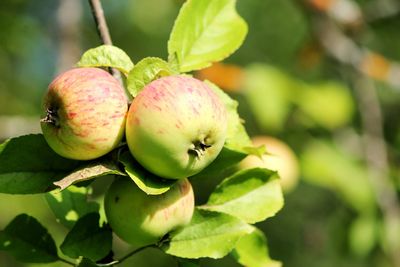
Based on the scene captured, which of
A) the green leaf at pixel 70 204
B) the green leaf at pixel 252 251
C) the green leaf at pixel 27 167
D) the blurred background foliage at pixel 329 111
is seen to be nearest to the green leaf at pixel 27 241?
the green leaf at pixel 70 204

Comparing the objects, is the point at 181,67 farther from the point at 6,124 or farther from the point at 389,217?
the point at 389,217

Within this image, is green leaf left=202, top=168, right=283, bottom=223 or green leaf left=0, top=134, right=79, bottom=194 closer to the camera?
green leaf left=0, top=134, right=79, bottom=194

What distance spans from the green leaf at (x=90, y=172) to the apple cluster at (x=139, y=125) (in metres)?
0.02

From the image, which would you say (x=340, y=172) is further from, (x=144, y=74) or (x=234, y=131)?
(x=144, y=74)

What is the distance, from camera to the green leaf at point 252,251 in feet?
4.78

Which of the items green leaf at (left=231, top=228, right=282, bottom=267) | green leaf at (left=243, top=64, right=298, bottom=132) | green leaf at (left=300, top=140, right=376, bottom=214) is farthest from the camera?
green leaf at (left=243, top=64, right=298, bottom=132)

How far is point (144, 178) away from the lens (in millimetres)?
1155

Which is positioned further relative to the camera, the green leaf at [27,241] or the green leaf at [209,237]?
the green leaf at [27,241]

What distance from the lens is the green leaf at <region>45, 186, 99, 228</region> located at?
4.64 feet

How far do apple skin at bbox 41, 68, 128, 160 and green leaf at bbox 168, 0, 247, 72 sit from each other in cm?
19

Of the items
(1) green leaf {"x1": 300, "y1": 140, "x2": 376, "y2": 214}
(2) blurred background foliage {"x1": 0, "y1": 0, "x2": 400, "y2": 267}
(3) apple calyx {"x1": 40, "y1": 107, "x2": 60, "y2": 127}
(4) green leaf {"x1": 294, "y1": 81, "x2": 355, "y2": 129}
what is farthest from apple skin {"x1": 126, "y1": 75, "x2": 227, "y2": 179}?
(4) green leaf {"x1": 294, "y1": 81, "x2": 355, "y2": 129}

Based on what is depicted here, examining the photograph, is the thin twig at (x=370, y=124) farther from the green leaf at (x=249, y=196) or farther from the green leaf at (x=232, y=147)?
the green leaf at (x=232, y=147)

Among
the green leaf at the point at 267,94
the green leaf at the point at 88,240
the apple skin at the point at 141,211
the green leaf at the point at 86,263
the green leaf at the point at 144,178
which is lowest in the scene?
the green leaf at the point at 267,94

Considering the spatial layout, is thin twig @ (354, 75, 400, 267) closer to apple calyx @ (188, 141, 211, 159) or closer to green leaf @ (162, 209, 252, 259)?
green leaf @ (162, 209, 252, 259)
